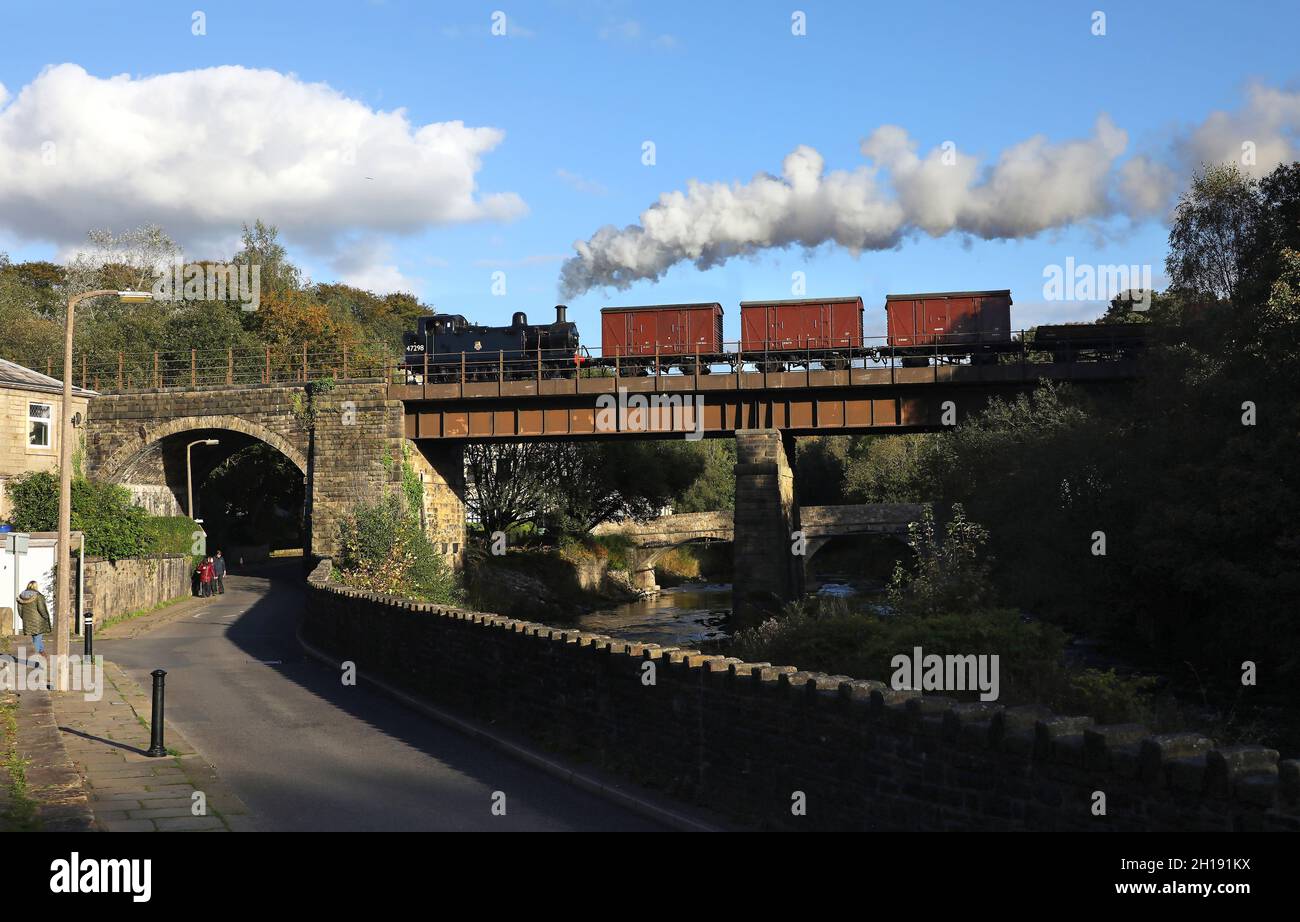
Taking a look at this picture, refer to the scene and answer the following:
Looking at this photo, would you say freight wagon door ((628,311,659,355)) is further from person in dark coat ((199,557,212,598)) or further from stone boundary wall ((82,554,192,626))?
stone boundary wall ((82,554,192,626))

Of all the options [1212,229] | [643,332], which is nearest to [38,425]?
[643,332]

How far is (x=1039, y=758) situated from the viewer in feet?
25.0

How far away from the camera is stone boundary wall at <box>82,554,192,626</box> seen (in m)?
30.6

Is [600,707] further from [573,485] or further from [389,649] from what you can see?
[573,485]

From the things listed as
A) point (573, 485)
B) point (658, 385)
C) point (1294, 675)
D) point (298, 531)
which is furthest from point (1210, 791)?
point (298, 531)

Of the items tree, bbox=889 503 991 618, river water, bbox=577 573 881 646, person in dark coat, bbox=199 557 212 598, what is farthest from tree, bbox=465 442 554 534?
tree, bbox=889 503 991 618

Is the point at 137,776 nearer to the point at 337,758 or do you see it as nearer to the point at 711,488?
the point at 337,758

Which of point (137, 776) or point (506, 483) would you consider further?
point (506, 483)

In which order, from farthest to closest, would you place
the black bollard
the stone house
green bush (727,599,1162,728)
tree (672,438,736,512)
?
tree (672,438,736,512)
the stone house
green bush (727,599,1162,728)
the black bollard

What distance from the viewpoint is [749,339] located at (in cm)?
4122

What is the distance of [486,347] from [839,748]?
34.3m

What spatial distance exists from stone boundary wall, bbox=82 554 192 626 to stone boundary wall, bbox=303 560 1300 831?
61.7 ft

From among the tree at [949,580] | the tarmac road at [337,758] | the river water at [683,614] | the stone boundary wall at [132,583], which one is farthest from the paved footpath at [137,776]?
the river water at [683,614]

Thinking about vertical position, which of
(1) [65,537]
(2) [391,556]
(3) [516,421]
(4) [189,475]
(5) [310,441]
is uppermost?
(3) [516,421]
